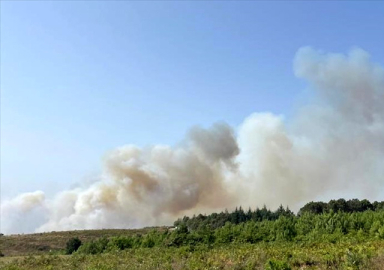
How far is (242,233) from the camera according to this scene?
6406cm

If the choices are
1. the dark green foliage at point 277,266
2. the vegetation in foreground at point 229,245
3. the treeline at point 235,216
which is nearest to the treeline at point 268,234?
the vegetation in foreground at point 229,245

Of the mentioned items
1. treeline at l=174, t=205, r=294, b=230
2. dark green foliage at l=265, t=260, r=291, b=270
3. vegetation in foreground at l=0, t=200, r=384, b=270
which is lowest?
dark green foliage at l=265, t=260, r=291, b=270

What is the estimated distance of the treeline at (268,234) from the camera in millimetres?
59031

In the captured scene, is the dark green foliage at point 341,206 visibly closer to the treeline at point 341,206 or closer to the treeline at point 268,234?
the treeline at point 341,206

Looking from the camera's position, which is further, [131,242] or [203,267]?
[131,242]

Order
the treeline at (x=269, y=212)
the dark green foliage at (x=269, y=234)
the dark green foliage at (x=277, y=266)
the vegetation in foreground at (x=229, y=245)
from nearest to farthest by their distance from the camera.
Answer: the dark green foliage at (x=277, y=266) < the vegetation in foreground at (x=229, y=245) < the dark green foliage at (x=269, y=234) < the treeline at (x=269, y=212)

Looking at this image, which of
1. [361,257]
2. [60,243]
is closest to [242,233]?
[361,257]

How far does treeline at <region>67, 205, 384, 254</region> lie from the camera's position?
59031mm

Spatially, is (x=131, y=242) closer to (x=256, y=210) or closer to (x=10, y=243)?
(x=10, y=243)

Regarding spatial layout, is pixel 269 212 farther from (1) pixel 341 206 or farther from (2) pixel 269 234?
(2) pixel 269 234

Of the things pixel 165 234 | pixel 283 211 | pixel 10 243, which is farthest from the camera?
pixel 283 211

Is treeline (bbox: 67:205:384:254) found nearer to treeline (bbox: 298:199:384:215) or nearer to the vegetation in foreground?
the vegetation in foreground

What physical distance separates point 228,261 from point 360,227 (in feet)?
144

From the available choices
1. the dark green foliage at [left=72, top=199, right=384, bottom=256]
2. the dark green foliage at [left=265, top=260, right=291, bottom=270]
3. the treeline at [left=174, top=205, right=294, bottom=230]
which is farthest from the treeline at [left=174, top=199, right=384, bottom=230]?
the dark green foliage at [left=265, top=260, right=291, bottom=270]
